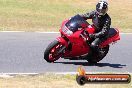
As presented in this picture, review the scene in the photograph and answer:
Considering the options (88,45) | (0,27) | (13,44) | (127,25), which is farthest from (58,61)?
(127,25)

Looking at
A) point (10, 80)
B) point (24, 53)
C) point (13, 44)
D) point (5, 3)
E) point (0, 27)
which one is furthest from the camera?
point (5, 3)

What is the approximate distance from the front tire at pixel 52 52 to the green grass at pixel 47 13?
18.5 feet

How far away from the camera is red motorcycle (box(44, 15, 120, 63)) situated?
43.8 ft

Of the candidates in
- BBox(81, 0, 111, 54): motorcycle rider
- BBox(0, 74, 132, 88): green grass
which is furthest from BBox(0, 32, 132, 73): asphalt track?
BBox(0, 74, 132, 88): green grass

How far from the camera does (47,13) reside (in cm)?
2325

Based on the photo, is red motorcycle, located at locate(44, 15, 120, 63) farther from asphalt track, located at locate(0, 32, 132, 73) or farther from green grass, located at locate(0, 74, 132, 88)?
green grass, located at locate(0, 74, 132, 88)

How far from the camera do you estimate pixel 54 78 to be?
446 inches

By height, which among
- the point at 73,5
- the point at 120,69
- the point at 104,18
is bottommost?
the point at 73,5

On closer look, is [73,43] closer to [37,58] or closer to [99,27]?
[99,27]

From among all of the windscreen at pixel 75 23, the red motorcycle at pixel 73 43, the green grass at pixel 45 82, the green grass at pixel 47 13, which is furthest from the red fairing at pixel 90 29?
the green grass at pixel 47 13

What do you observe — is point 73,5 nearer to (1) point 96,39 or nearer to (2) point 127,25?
(2) point 127,25

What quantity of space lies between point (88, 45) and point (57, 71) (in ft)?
4.18

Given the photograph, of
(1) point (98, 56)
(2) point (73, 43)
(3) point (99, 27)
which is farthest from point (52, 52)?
(3) point (99, 27)

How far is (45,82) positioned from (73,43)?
274 centimetres
